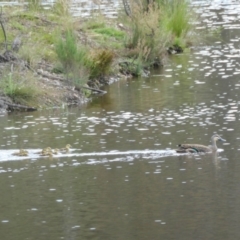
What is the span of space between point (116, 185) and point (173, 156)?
2294mm

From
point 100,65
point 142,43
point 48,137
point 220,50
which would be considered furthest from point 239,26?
point 48,137

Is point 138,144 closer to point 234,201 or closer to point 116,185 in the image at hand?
point 116,185

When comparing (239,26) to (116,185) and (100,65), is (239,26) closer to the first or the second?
(100,65)

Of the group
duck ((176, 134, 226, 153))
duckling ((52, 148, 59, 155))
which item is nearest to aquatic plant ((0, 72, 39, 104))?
duckling ((52, 148, 59, 155))

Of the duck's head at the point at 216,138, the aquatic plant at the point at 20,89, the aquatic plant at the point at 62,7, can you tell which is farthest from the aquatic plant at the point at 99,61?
the duck's head at the point at 216,138

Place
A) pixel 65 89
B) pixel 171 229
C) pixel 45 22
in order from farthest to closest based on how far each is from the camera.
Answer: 1. pixel 45 22
2. pixel 65 89
3. pixel 171 229

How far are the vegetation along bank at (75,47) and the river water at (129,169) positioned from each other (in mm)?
891

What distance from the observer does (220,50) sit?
3359 cm

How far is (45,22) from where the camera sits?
32.7 meters

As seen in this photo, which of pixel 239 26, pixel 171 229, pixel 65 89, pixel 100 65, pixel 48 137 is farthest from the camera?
pixel 239 26

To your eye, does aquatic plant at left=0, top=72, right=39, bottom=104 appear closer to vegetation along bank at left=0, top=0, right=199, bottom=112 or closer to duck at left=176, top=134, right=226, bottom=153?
vegetation along bank at left=0, top=0, right=199, bottom=112

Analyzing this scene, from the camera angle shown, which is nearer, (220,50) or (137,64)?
(137,64)

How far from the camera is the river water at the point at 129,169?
14336mm

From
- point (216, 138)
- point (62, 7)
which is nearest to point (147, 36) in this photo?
point (62, 7)
